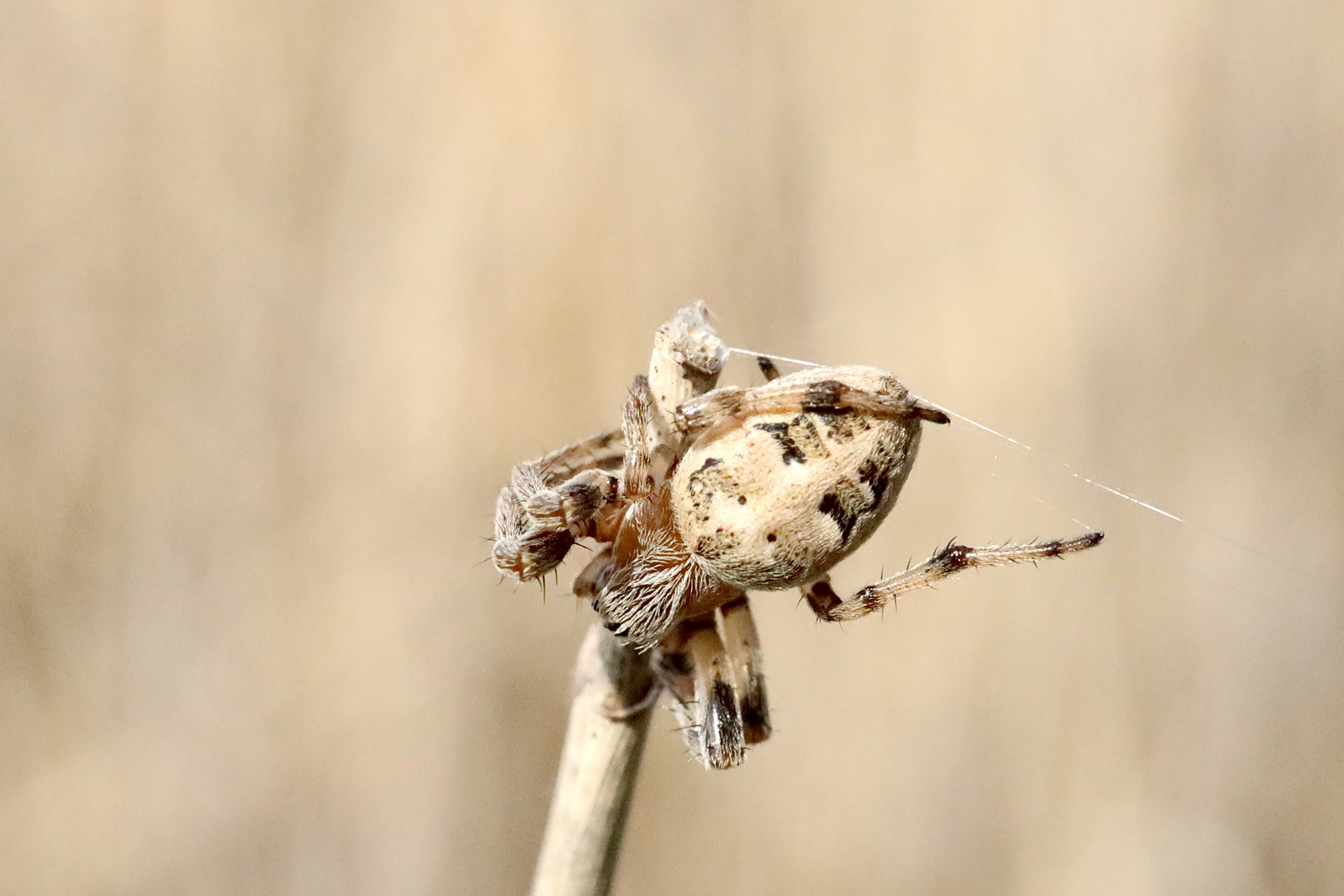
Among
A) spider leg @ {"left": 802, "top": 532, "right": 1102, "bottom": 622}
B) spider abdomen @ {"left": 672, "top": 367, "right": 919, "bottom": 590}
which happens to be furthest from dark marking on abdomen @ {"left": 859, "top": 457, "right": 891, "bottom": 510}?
spider leg @ {"left": 802, "top": 532, "right": 1102, "bottom": 622}

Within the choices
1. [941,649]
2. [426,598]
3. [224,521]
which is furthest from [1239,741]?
[224,521]

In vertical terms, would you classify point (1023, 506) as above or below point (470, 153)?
below

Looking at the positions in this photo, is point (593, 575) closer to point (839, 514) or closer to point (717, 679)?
point (717, 679)

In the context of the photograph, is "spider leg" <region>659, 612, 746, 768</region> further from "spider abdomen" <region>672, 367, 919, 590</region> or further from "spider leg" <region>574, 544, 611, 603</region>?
"spider abdomen" <region>672, 367, 919, 590</region>

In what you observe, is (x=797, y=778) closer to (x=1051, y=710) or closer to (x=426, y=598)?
(x=1051, y=710)

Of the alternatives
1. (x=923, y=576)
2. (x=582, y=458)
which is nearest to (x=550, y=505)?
(x=582, y=458)

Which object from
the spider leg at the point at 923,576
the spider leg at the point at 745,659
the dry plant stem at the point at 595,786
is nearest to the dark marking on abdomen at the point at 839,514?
the spider leg at the point at 923,576

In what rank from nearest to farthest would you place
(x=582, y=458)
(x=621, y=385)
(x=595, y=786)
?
1. (x=595, y=786)
2. (x=582, y=458)
3. (x=621, y=385)
